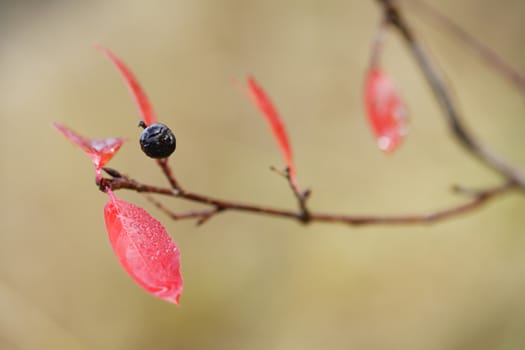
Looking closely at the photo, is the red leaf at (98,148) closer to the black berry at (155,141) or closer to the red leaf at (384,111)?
the black berry at (155,141)

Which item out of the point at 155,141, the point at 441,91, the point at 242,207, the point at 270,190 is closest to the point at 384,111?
the point at 441,91

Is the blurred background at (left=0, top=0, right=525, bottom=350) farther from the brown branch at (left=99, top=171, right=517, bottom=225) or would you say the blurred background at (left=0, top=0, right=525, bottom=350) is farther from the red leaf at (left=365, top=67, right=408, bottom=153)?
the red leaf at (left=365, top=67, right=408, bottom=153)

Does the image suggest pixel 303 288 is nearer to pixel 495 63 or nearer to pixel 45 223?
pixel 45 223

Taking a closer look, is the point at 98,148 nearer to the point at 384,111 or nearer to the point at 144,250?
the point at 144,250

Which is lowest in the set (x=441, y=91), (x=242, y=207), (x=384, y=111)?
(x=441, y=91)

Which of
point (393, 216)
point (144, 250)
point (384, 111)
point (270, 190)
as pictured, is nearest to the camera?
point (144, 250)

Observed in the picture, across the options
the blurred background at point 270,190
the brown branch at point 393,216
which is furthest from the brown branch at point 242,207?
the blurred background at point 270,190

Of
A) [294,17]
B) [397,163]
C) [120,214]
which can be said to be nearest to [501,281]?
[397,163]
